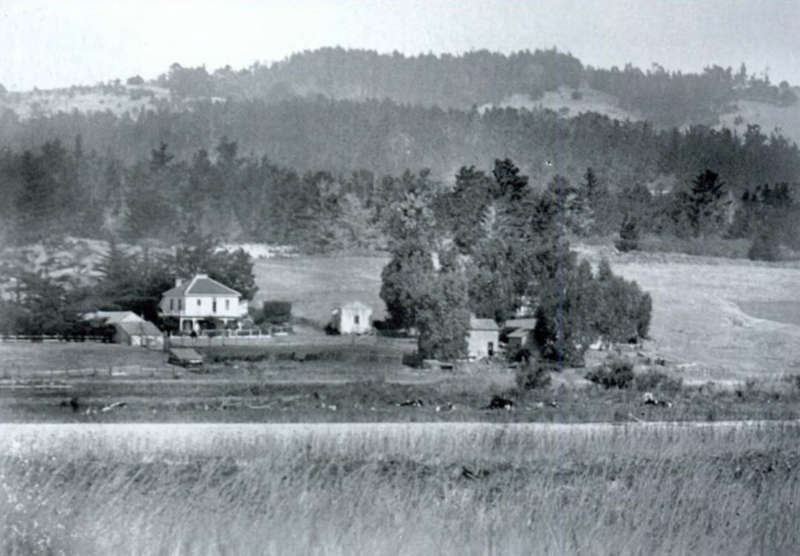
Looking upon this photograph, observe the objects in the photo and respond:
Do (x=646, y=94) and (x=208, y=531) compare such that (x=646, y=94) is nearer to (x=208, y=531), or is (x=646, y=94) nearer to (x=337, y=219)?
(x=337, y=219)

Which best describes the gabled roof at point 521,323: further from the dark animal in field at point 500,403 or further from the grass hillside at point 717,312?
the grass hillside at point 717,312

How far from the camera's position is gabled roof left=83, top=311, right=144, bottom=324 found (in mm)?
12422

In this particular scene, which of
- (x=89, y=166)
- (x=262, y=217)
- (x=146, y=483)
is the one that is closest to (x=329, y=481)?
(x=146, y=483)

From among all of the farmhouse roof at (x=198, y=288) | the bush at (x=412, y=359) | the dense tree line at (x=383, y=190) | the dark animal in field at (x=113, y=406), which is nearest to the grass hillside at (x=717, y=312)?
the dense tree line at (x=383, y=190)

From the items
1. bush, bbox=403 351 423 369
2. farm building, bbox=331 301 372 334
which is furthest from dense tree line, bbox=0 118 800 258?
bush, bbox=403 351 423 369

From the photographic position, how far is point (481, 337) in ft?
44.9

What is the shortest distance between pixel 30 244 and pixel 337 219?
11.9ft

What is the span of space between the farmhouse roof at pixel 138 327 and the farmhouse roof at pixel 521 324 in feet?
14.4

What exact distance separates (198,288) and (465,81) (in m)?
4.33

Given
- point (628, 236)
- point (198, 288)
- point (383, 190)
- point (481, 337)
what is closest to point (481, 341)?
point (481, 337)

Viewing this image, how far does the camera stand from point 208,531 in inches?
327

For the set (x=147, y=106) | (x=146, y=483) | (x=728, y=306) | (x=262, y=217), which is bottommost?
(x=146, y=483)

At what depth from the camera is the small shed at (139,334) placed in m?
12.6

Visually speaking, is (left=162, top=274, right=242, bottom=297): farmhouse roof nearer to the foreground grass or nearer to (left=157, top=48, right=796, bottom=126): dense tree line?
the foreground grass
